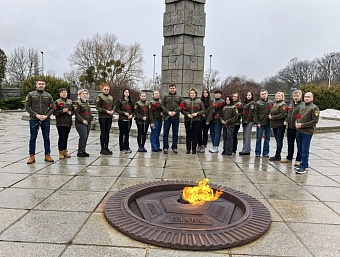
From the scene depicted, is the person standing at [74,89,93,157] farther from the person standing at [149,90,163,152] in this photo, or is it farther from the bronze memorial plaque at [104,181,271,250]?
the bronze memorial plaque at [104,181,271,250]

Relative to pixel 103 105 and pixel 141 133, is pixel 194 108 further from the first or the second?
pixel 103 105

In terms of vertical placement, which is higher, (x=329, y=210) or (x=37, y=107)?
(x=37, y=107)

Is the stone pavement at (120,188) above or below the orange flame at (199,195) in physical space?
below

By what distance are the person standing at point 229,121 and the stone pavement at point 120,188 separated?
0.40m

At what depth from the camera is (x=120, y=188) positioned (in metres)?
4.98

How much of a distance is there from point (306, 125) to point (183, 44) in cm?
684

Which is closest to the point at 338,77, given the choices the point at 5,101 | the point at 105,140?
the point at 5,101

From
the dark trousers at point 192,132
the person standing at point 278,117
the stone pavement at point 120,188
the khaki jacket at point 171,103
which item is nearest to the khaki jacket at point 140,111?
the khaki jacket at point 171,103

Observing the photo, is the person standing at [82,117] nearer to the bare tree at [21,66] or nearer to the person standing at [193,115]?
the person standing at [193,115]

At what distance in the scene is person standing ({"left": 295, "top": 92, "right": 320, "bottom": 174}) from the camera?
651 cm

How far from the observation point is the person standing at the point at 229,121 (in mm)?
8211

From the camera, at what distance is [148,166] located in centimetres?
662

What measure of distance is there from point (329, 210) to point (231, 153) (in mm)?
4142

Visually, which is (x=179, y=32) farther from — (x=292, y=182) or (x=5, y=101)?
(x=5, y=101)
